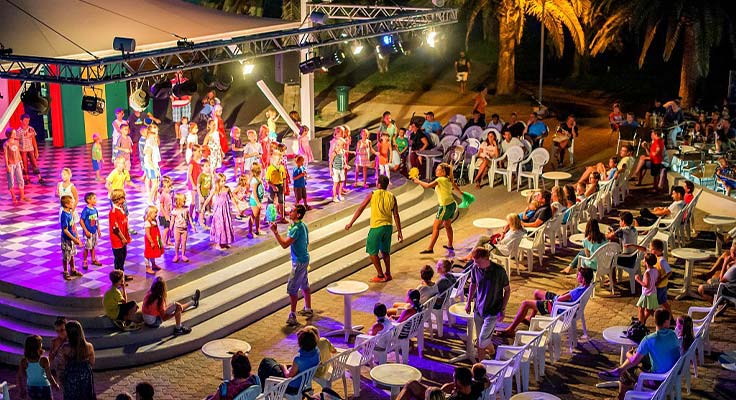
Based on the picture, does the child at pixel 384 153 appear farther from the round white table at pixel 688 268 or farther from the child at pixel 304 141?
the round white table at pixel 688 268

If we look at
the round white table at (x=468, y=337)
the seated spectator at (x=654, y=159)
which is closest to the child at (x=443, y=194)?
the round white table at (x=468, y=337)

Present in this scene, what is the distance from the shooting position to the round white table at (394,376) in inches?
367

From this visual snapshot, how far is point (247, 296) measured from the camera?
1332 cm

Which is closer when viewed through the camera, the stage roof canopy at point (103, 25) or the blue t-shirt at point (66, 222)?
the blue t-shirt at point (66, 222)

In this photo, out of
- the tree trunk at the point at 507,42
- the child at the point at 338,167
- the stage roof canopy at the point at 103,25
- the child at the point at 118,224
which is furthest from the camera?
the tree trunk at the point at 507,42

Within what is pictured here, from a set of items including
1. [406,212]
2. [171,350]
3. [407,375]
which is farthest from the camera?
[406,212]

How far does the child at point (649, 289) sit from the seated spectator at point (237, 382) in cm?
527

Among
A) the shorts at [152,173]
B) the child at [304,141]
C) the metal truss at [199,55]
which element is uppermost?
the metal truss at [199,55]

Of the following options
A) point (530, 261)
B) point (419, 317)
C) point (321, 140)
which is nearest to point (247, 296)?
point (419, 317)

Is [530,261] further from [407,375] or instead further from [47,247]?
[47,247]

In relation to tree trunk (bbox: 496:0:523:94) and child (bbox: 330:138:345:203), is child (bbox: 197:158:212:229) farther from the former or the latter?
tree trunk (bbox: 496:0:523:94)

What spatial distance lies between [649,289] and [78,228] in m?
8.73

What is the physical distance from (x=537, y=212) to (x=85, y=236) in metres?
6.68

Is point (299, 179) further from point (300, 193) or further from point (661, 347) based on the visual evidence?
point (661, 347)
